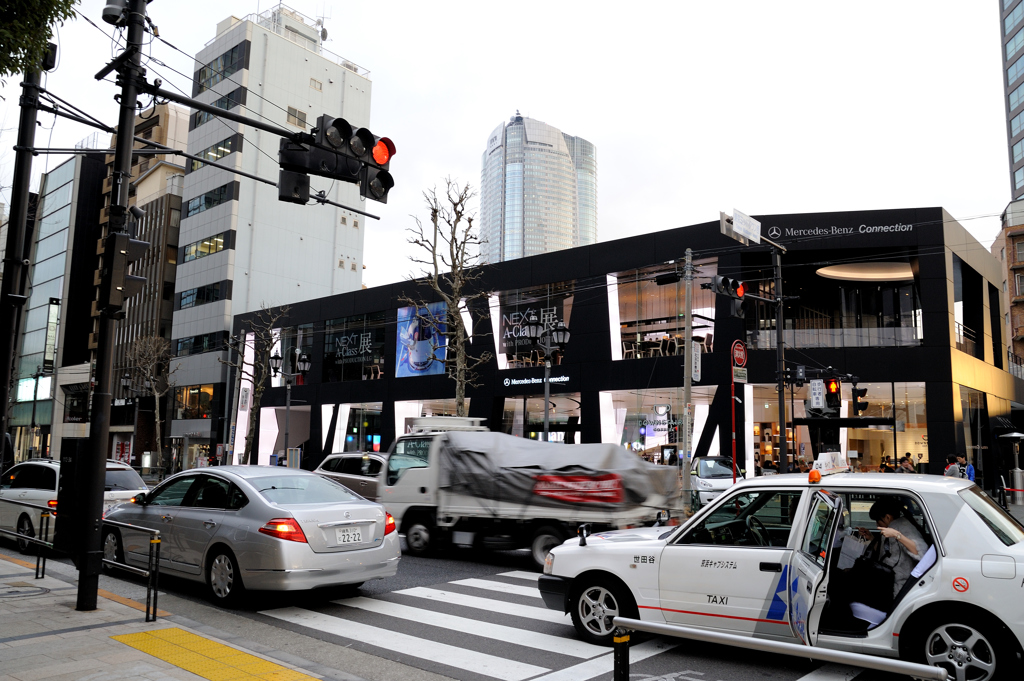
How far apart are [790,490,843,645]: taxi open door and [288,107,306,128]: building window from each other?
61.9 m

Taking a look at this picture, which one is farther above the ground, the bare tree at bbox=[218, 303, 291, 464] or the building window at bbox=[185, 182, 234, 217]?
the building window at bbox=[185, 182, 234, 217]

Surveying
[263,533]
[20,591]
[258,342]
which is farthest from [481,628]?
[258,342]

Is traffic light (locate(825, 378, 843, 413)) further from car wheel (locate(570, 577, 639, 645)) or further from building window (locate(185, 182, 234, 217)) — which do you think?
building window (locate(185, 182, 234, 217))

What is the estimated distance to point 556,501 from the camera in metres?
11.2

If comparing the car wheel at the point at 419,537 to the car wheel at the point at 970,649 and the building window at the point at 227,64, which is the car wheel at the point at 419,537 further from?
the building window at the point at 227,64

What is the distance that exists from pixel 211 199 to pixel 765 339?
157 feet

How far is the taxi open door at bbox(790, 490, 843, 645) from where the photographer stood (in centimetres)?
574

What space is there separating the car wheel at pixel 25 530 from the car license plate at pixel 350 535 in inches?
291

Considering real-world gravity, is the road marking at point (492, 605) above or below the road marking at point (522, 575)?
above

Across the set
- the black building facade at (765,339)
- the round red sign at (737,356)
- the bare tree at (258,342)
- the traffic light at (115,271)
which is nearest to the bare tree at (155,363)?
the bare tree at (258,342)

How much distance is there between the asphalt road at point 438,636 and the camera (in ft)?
20.2

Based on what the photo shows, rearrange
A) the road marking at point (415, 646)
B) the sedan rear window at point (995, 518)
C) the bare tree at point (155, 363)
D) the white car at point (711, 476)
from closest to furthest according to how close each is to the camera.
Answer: the sedan rear window at point (995, 518), the road marking at point (415, 646), the white car at point (711, 476), the bare tree at point (155, 363)

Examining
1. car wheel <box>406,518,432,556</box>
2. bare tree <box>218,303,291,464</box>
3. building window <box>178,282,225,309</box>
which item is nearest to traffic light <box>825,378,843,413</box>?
car wheel <box>406,518,432,556</box>

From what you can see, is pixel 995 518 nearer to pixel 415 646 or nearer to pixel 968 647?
pixel 968 647
